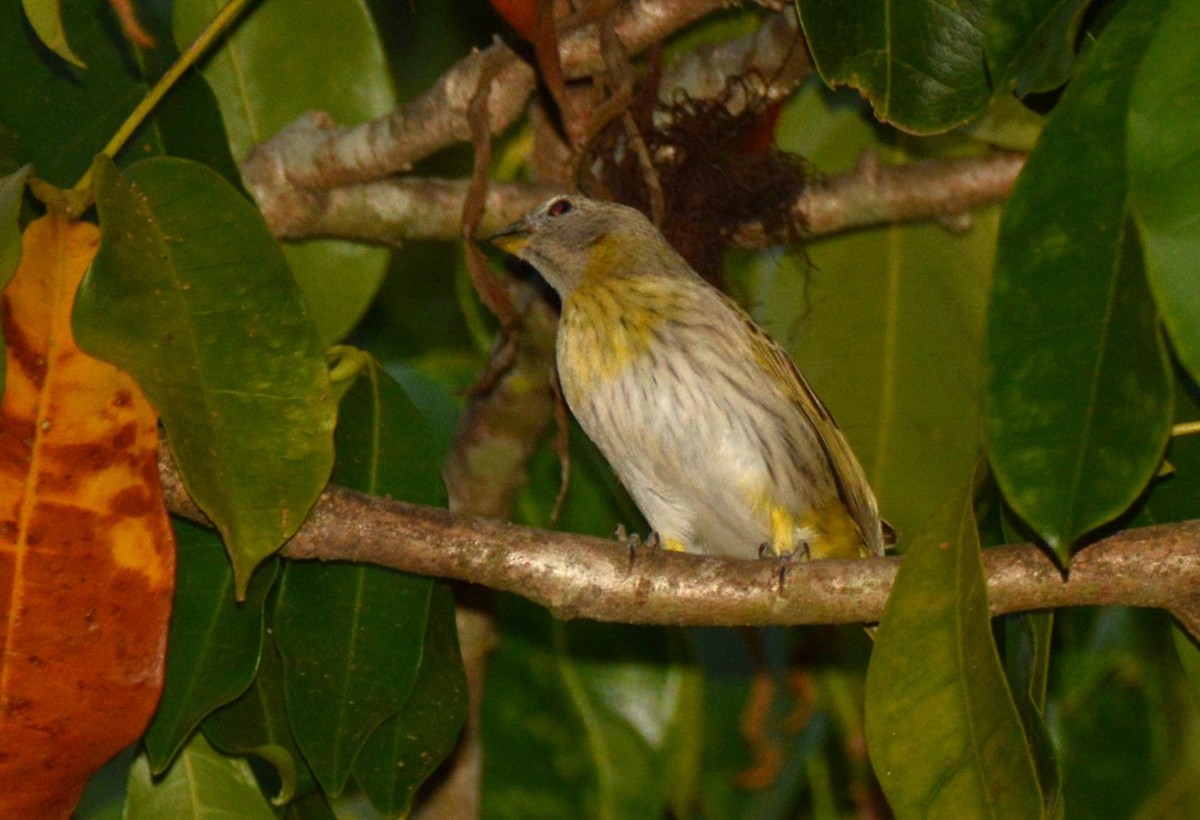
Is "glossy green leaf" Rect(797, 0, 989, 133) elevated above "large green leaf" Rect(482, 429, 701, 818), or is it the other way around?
"glossy green leaf" Rect(797, 0, 989, 133)

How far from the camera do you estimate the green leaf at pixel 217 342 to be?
2330 mm

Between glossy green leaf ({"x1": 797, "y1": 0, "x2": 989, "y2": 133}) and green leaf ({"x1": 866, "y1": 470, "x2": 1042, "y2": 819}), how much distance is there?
25.0 inches

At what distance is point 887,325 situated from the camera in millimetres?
4035

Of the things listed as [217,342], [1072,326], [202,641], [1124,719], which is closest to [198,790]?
[202,641]

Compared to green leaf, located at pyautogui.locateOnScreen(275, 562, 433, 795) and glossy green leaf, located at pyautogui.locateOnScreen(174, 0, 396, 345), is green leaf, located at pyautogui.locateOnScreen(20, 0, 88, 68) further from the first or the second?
glossy green leaf, located at pyautogui.locateOnScreen(174, 0, 396, 345)

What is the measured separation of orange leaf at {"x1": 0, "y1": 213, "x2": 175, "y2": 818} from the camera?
2332 millimetres

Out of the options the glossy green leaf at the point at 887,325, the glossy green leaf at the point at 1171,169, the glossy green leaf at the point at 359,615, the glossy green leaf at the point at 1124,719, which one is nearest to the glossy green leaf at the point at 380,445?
the glossy green leaf at the point at 359,615

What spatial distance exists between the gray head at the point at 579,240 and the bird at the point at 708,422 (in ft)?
0.40

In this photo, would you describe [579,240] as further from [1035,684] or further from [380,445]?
[1035,684]

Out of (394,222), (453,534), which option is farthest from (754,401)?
(453,534)

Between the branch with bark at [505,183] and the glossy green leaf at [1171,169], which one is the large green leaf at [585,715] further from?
the glossy green leaf at [1171,169]

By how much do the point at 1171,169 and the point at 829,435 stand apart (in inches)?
83.2

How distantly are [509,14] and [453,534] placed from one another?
99 cm

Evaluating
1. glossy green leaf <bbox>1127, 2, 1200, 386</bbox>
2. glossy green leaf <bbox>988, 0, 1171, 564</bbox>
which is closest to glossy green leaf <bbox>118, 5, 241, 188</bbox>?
glossy green leaf <bbox>988, 0, 1171, 564</bbox>
